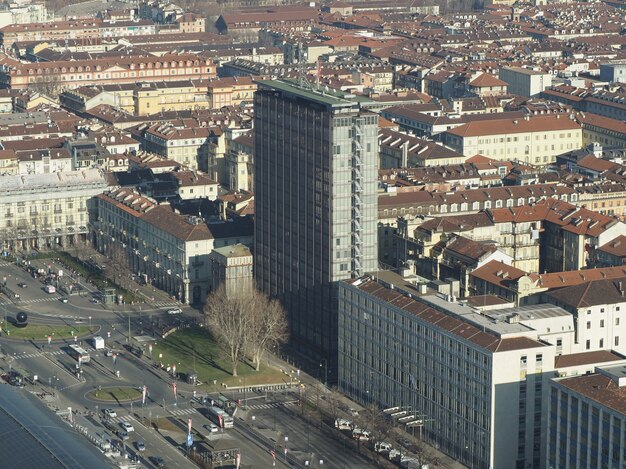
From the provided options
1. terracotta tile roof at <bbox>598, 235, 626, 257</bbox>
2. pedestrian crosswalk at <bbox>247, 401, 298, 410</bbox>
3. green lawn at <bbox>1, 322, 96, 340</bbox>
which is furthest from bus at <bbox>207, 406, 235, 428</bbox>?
terracotta tile roof at <bbox>598, 235, 626, 257</bbox>

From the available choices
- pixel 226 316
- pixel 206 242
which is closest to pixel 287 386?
pixel 226 316

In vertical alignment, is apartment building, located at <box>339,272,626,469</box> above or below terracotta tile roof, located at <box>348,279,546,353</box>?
below

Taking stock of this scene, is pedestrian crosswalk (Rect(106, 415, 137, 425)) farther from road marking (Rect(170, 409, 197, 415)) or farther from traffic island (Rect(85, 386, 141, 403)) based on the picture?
traffic island (Rect(85, 386, 141, 403))

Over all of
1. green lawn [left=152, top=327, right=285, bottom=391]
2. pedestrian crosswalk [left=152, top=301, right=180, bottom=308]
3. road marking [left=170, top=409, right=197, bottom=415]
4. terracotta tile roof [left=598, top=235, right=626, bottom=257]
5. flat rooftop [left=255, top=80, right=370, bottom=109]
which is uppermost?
flat rooftop [left=255, top=80, right=370, bottom=109]

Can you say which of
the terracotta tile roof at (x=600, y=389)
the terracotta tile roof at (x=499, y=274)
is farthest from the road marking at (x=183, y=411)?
the terracotta tile roof at (x=600, y=389)

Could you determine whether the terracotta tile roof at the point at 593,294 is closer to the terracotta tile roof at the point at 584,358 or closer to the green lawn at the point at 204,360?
the terracotta tile roof at the point at 584,358

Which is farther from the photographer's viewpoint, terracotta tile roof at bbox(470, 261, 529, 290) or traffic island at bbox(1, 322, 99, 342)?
traffic island at bbox(1, 322, 99, 342)
